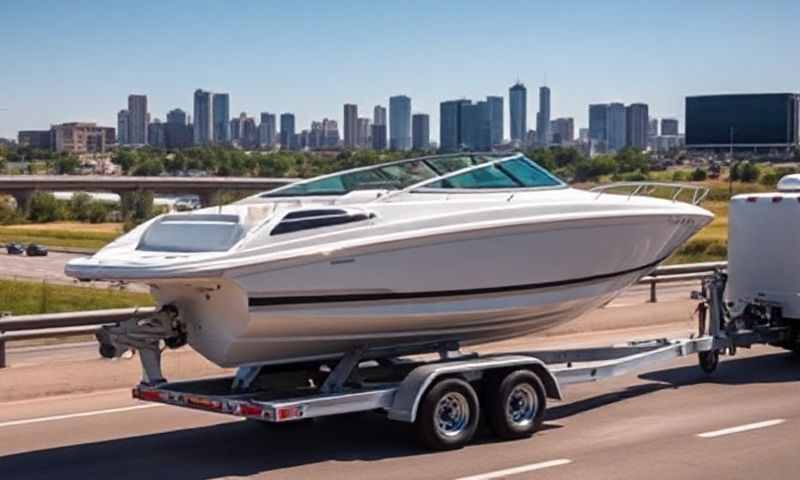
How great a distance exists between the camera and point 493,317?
1186 cm

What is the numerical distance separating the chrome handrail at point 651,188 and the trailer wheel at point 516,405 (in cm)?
236

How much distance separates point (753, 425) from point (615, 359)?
1.54 m

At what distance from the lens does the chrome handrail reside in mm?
13275

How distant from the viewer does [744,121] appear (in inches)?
5428

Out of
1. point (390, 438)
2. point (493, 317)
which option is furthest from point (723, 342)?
point (390, 438)

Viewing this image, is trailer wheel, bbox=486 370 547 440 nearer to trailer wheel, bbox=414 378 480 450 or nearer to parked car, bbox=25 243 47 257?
trailer wheel, bbox=414 378 480 450

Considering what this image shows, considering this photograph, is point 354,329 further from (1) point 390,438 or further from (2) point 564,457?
(2) point 564,457

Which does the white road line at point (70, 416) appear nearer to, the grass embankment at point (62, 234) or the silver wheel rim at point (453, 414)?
the silver wheel rim at point (453, 414)

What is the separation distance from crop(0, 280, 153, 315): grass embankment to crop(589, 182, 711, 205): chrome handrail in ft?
94.2

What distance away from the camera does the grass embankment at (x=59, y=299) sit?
143ft

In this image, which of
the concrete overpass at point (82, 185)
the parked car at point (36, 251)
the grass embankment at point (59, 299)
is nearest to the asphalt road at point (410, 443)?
the grass embankment at point (59, 299)

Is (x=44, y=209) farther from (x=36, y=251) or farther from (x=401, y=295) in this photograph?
(x=401, y=295)

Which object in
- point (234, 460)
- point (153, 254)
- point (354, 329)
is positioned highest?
point (153, 254)

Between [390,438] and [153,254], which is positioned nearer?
[153,254]
